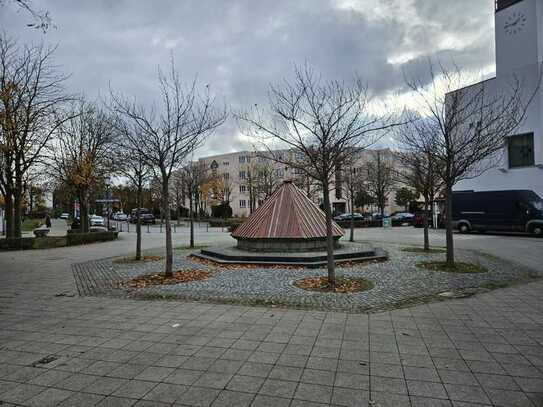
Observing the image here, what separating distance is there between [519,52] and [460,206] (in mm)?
15699

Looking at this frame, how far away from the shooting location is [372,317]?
584cm

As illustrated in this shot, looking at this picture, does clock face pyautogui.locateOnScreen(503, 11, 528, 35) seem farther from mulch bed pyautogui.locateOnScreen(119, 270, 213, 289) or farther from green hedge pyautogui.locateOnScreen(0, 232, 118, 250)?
green hedge pyautogui.locateOnScreen(0, 232, 118, 250)

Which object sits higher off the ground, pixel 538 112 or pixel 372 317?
pixel 538 112

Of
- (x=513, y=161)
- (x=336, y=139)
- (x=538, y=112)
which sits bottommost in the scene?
(x=336, y=139)

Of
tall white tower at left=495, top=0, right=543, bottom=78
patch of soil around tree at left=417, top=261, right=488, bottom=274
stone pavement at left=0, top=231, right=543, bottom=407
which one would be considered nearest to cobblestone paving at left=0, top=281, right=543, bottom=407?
stone pavement at left=0, top=231, right=543, bottom=407

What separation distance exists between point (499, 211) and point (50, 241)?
91.2ft

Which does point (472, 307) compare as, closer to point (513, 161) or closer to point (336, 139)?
point (336, 139)

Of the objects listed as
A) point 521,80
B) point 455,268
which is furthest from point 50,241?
point 521,80

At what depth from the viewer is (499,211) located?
23094mm

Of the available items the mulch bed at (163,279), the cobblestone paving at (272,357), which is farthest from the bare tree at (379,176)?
the cobblestone paving at (272,357)

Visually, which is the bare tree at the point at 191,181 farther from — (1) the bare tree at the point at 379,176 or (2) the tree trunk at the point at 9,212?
(1) the bare tree at the point at 379,176

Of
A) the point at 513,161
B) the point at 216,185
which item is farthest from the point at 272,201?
the point at 216,185

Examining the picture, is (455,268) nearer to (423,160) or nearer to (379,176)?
(423,160)

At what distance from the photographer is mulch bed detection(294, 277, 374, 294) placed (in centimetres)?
777
